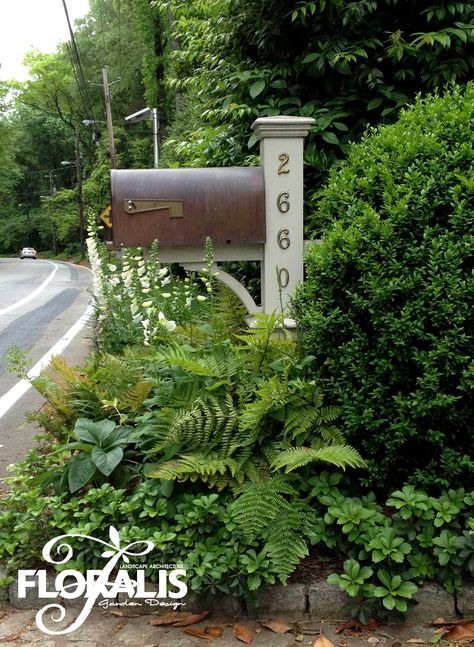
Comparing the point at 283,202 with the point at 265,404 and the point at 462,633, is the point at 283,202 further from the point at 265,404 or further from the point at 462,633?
the point at 462,633

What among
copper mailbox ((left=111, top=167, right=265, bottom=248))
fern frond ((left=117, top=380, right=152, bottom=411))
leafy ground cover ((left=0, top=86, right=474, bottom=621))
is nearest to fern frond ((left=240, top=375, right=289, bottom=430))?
leafy ground cover ((left=0, top=86, right=474, bottom=621))

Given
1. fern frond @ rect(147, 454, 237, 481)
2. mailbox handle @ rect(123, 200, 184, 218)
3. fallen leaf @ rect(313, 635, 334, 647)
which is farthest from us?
mailbox handle @ rect(123, 200, 184, 218)

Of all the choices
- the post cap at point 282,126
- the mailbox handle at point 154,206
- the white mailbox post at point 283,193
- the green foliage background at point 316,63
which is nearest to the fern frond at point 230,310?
the white mailbox post at point 283,193

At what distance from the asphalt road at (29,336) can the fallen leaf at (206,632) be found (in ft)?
5.33

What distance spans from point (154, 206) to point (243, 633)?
2791mm

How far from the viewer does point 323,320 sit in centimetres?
313

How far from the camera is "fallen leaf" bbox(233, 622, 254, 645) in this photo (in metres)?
2.72

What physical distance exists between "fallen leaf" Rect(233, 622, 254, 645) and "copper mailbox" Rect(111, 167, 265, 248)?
2.59m

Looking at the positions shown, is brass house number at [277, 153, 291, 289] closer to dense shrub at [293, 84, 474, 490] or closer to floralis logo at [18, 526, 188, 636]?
dense shrub at [293, 84, 474, 490]

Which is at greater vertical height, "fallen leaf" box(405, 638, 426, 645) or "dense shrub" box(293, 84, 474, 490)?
"dense shrub" box(293, 84, 474, 490)

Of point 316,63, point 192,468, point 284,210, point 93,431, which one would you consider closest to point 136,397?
point 93,431

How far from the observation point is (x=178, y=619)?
2.85 metres

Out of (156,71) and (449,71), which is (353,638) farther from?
(156,71)

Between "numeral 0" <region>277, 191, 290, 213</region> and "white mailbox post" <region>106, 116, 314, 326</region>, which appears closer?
"white mailbox post" <region>106, 116, 314, 326</region>
